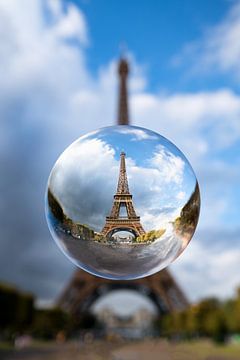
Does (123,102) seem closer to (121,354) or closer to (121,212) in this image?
(121,354)

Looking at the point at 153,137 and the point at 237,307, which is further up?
the point at 237,307

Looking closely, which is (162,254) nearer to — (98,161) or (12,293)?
(98,161)

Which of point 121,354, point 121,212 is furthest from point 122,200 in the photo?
point 121,354

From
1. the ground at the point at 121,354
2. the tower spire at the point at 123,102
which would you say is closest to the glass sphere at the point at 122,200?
the ground at the point at 121,354

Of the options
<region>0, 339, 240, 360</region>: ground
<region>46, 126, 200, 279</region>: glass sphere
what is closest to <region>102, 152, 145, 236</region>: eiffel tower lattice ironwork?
<region>46, 126, 200, 279</region>: glass sphere

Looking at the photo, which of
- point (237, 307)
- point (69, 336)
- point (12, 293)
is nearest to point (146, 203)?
point (237, 307)

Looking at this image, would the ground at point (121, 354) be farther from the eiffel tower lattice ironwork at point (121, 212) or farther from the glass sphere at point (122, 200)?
the eiffel tower lattice ironwork at point (121, 212)

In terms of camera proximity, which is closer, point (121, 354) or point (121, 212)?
point (121, 212)

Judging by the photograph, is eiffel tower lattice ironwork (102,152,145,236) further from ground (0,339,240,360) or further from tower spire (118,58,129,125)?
tower spire (118,58,129,125)
